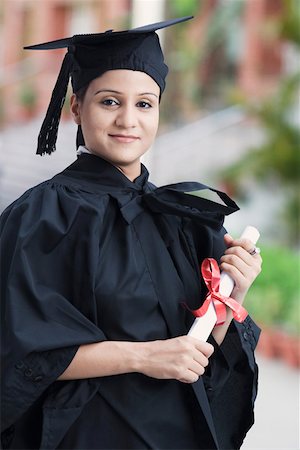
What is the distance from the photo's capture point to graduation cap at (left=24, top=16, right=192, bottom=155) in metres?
1.70

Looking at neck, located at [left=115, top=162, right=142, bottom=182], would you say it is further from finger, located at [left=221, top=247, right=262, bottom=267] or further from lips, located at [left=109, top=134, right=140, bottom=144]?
finger, located at [left=221, top=247, right=262, bottom=267]

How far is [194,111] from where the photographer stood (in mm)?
12398

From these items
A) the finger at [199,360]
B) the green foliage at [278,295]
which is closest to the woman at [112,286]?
the finger at [199,360]

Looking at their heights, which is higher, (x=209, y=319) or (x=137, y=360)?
(x=209, y=319)

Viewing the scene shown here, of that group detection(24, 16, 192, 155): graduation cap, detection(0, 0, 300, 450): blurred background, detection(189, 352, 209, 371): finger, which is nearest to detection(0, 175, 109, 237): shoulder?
detection(24, 16, 192, 155): graduation cap

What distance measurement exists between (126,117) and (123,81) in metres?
0.07

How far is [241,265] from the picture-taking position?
177cm

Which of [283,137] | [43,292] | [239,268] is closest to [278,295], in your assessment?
[283,137]

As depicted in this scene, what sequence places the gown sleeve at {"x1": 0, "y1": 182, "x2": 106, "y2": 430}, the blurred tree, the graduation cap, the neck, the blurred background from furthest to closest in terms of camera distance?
1. the blurred background
2. the blurred tree
3. the neck
4. the graduation cap
5. the gown sleeve at {"x1": 0, "y1": 182, "x2": 106, "y2": 430}

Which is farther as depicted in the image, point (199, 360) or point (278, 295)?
point (278, 295)

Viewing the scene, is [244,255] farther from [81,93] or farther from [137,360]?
[81,93]

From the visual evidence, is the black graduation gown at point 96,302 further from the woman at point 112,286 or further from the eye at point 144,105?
the eye at point 144,105

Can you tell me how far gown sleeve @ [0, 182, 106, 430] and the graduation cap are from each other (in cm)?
27

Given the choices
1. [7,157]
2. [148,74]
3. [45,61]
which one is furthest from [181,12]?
[148,74]
